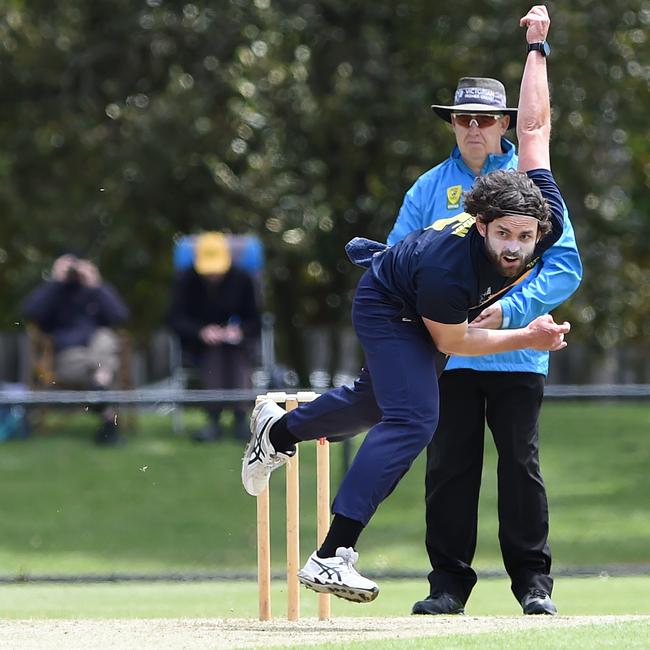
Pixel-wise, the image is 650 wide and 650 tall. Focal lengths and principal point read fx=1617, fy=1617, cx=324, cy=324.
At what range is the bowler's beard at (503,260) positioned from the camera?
6.02 metres

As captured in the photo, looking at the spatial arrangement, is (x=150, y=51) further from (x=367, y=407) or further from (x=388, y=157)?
(x=367, y=407)

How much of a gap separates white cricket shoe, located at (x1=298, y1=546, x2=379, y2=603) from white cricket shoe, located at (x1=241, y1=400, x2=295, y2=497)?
2.29 ft

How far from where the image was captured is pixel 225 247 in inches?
622

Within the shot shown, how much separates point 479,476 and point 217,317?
27.4ft

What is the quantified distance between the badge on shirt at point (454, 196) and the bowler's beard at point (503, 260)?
887 millimetres

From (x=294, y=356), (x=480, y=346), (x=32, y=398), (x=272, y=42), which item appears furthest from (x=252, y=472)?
(x=294, y=356)

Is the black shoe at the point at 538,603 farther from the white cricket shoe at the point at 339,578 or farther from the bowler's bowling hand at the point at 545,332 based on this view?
the bowler's bowling hand at the point at 545,332

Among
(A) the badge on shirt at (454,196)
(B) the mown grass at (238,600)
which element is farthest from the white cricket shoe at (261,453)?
(A) the badge on shirt at (454,196)

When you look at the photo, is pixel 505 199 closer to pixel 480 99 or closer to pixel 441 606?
pixel 480 99

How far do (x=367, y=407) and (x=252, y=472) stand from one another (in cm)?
62

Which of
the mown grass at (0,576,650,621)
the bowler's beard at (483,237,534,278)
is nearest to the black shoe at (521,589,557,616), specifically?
the mown grass at (0,576,650,621)

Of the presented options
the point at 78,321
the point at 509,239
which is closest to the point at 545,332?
the point at 509,239

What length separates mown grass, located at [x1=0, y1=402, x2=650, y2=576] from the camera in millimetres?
10656

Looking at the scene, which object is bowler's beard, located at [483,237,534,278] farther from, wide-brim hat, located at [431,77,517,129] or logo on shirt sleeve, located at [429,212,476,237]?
wide-brim hat, located at [431,77,517,129]
